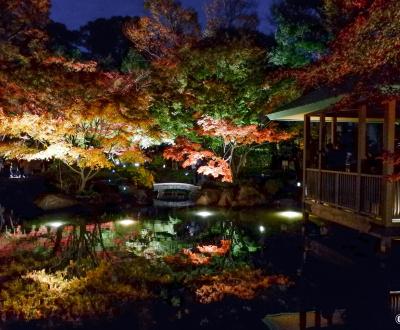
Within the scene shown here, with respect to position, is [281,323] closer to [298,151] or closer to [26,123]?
[26,123]

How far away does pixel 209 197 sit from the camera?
60.8 ft

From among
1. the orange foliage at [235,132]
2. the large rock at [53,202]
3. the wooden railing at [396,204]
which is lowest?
the large rock at [53,202]

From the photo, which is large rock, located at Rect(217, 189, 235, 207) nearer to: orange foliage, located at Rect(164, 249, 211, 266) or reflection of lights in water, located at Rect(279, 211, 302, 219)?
reflection of lights in water, located at Rect(279, 211, 302, 219)

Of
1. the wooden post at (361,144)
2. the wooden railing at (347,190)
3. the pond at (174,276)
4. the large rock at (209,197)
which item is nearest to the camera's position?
the pond at (174,276)

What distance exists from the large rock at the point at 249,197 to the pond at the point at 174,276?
439cm

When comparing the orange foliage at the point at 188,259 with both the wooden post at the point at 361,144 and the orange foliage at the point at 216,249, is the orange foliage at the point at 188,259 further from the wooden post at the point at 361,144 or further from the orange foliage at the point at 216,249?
the wooden post at the point at 361,144

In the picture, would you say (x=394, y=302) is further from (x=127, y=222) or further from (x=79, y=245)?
(x=127, y=222)

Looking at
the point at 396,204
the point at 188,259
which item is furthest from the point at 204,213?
the point at 396,204

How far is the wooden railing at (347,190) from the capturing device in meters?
9.28

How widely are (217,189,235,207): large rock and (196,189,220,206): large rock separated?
0.31 m

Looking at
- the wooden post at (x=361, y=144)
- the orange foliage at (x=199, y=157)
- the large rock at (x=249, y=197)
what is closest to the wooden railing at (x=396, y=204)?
the wooden post at (x=361, y=144)

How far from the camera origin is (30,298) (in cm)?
702

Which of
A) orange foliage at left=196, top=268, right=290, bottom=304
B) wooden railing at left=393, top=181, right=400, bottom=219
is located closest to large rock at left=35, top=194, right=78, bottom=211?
orange foliage at left=196, top=268, right=290, bottom=304

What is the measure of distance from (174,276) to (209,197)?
10435mm
